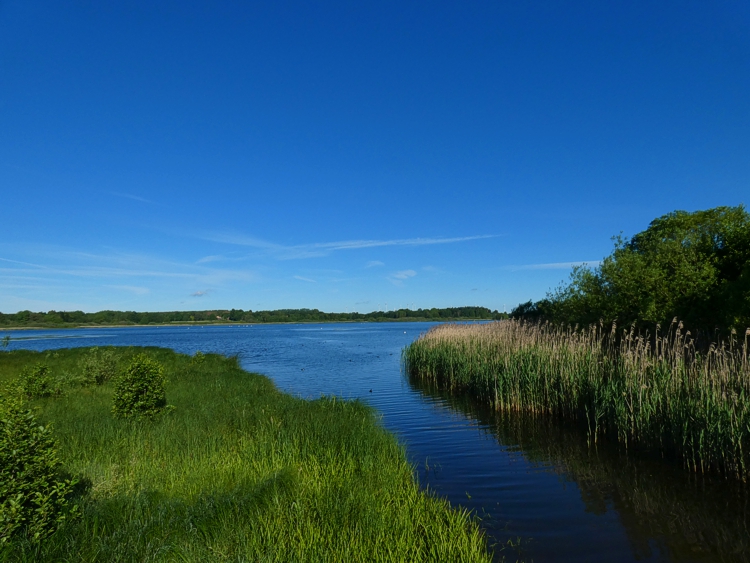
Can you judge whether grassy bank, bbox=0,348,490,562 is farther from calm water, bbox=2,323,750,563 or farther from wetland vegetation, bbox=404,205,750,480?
wetland vegetation, bbox=404,205,750,480

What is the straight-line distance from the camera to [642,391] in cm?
1102

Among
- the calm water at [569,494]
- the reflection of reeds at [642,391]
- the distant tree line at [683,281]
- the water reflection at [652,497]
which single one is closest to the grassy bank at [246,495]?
the calm water at [569,494]

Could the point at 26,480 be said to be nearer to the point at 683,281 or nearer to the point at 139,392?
the point at 139,392

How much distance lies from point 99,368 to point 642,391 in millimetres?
22150

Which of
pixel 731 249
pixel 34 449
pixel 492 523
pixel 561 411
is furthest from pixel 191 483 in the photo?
pixel 731 249

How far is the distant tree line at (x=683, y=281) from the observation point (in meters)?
16.4

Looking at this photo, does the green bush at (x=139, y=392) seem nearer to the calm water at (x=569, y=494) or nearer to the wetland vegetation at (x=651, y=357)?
the calm water at (x=569, y=494)

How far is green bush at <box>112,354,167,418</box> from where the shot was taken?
12320 millimetres

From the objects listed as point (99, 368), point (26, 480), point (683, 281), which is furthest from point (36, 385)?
point (683, 281)

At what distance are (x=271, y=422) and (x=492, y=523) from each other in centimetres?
556

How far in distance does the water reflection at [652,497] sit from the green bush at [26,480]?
7.59 m

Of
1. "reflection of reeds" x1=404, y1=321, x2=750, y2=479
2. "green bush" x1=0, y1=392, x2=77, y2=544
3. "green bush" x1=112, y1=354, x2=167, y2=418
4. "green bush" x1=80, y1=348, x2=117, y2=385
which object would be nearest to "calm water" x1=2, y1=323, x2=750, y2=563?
"reflection of reeds" x1=404, y1=321, x2=750, y2=479

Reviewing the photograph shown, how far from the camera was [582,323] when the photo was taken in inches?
926

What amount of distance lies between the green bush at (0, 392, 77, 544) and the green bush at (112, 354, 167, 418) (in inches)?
282
